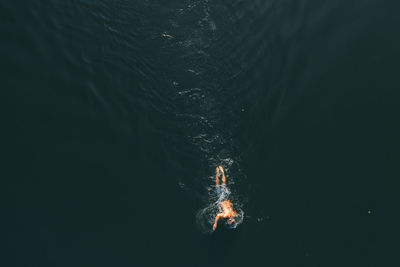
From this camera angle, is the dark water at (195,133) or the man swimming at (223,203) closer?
the dark water at (195,133)

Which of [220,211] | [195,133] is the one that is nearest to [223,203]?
[220,211]

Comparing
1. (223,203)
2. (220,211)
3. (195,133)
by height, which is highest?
(195,133)

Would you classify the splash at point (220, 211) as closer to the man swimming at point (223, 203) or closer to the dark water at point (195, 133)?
the man swimming at point (223, 203)

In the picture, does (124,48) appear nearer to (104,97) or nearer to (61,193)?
(104,97)

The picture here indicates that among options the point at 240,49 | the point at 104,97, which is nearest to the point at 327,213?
the point at 240,49

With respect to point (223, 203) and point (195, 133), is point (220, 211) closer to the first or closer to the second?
point (223, 203)

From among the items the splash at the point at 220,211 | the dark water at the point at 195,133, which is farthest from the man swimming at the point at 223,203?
the dark water at the point at 195,133
